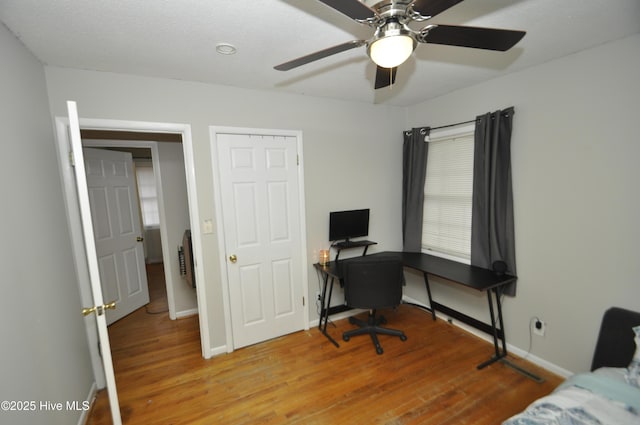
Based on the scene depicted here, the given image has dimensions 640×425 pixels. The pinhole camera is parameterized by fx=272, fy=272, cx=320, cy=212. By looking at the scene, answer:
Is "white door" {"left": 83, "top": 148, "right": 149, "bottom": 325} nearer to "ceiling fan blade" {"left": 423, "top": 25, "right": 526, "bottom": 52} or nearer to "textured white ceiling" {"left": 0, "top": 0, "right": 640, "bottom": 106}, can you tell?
"textured white ceiling" {"left": 0, "top": 0, "right": 640, "bottom": 106}

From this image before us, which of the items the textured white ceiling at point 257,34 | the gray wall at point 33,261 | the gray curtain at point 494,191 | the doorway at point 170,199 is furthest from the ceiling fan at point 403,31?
the doorway at point 170,199

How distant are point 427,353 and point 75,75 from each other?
3.62 meters

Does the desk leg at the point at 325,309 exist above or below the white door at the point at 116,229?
below

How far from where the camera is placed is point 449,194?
9.77 feet

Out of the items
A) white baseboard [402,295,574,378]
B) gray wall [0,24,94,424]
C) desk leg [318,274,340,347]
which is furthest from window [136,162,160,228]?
white baseboard [402,295,574,378]

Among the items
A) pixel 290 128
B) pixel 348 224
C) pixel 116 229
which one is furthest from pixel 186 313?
pixel 290 128

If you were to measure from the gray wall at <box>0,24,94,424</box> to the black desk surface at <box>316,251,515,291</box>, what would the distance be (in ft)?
6.57

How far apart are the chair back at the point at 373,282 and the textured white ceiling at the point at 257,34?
162 cm

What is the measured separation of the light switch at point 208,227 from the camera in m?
2.43

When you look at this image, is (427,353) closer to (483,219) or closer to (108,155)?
(483,219)

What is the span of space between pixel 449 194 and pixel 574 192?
1059mm

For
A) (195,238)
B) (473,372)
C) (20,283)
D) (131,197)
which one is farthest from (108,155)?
(473,372)

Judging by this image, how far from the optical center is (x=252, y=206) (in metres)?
2.62

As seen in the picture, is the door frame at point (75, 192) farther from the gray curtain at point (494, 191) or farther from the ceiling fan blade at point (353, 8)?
the gray curtain at point (494, 191)
